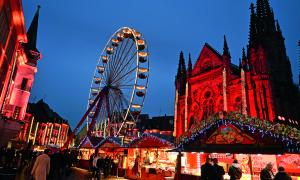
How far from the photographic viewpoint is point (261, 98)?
29641 mm

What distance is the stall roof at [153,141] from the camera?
16594 mm

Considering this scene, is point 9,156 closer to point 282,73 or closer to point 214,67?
point 214,67

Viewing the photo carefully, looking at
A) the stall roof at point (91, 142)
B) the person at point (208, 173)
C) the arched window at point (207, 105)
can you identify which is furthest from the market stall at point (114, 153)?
the arched window at point (207, 105)

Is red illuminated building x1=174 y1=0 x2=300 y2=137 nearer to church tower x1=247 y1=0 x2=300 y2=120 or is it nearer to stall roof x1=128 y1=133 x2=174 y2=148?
church tower x1=247 y1=0 x2=300 y2=120

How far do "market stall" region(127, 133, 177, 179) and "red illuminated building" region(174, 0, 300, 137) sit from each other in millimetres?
15286

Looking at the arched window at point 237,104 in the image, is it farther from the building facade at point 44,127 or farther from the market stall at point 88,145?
the building facade at point 44,127

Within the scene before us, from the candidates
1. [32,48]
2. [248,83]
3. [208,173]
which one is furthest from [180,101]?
[208,173]

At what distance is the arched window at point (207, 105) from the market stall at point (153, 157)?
18525 millimetres

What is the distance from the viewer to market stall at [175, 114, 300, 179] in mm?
10273

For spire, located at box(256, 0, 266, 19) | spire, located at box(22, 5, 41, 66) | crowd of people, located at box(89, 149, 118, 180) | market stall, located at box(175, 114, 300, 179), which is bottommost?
crowd of people, located at box(89, 149, 118, 180)

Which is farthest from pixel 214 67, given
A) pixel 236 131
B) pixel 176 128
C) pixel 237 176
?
pixel 237 176

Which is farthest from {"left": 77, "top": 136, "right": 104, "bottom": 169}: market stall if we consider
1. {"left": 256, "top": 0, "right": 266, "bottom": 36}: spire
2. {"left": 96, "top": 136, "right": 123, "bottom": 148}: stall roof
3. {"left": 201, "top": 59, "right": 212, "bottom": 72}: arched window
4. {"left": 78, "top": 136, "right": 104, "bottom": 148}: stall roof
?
{"left": 256, "top": 0, "right": 266, "bottom": 36}: spire

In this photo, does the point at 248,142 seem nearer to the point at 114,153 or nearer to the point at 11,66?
the point at 114,153

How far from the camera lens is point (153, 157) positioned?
18.8 m
